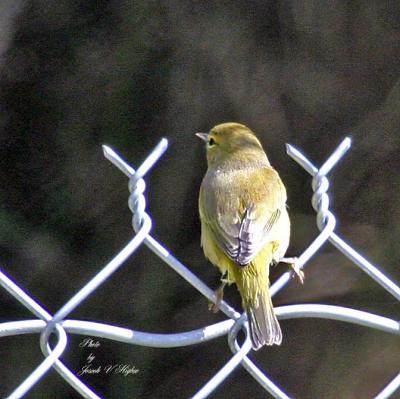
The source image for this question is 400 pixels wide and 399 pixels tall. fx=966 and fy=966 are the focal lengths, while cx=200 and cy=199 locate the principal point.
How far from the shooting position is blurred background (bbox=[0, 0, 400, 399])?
126 inches

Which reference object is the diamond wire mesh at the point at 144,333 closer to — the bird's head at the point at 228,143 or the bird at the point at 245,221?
the bird at the point at 245,221

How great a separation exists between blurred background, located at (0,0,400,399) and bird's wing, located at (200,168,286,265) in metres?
0.85

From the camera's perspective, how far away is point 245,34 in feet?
11.2

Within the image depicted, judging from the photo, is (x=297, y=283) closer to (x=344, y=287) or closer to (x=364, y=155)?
(x=344, y=287)

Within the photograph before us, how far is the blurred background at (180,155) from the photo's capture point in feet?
10.5

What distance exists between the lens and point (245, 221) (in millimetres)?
2223

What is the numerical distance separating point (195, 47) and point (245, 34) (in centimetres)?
19

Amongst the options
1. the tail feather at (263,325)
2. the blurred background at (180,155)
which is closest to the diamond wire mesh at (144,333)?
the tail feather at (263,325)

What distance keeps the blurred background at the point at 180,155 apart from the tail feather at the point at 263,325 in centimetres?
139

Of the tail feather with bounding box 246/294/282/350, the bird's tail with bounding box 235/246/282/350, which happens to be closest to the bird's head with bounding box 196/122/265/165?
the bird's tail with bounding box 235/246/282/350

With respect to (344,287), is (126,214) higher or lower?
lower

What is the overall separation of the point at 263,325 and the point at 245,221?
43 cm

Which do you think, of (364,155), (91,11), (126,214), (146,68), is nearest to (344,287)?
(364,155)

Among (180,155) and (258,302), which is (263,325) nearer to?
(258,302)
